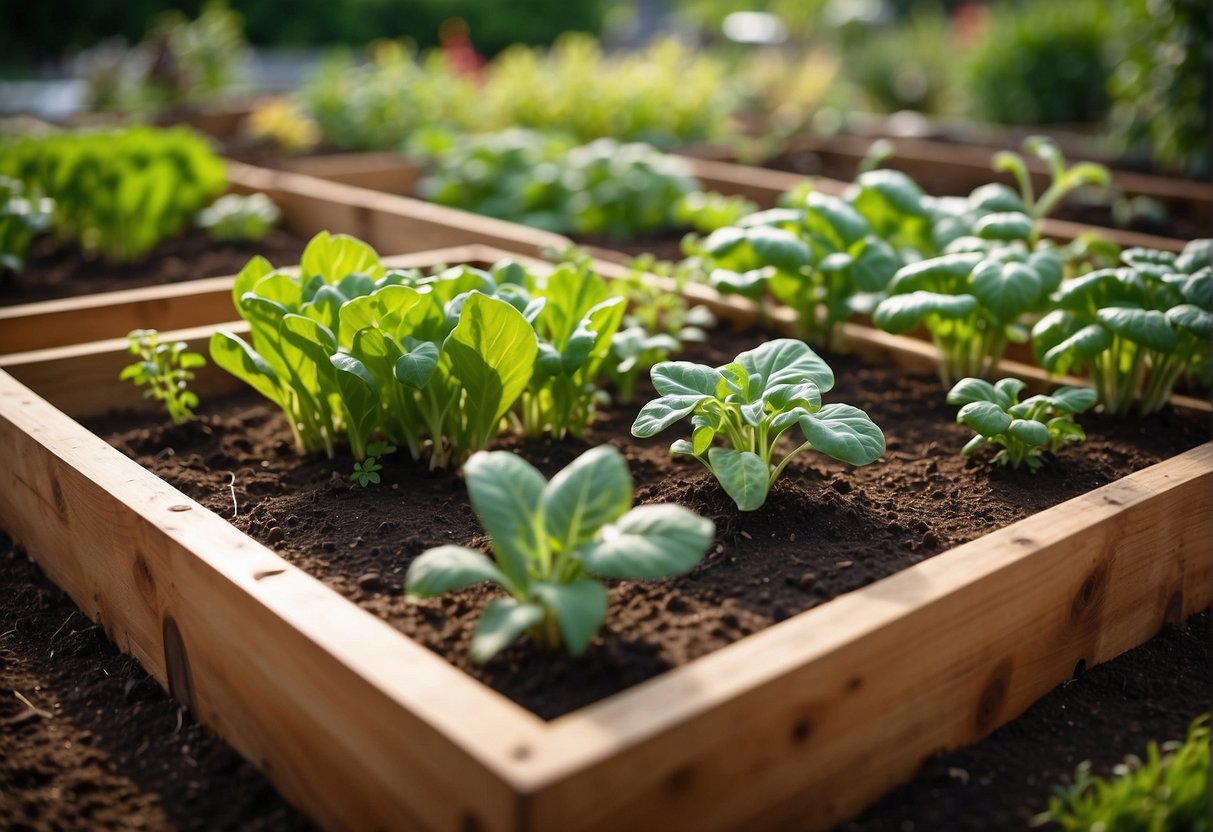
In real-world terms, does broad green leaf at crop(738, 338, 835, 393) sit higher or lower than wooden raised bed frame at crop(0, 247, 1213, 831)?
higher

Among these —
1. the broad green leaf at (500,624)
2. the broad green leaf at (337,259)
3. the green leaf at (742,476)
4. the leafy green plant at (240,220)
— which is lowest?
the leafy green plant at (240,220)

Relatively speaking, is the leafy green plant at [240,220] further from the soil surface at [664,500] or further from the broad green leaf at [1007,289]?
the broad green leaf at [1007,289]

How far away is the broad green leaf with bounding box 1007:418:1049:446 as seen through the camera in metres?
2.11

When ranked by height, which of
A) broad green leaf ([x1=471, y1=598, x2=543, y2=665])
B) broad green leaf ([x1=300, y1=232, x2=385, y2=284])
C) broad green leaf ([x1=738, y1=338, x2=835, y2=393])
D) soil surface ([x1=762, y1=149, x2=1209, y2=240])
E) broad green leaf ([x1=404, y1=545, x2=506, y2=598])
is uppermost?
broad green leaf ([x1=300, y1=232, x2=385, y2=284])

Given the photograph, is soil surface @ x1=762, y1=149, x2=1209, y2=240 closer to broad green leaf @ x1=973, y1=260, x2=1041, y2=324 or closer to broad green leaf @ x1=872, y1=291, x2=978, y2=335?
broad green leaf @ x1=973, y1=260, x2=1041, y2=324

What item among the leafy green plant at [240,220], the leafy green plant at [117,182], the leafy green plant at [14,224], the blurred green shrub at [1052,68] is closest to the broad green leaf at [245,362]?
the leafy green plant at [14,224]

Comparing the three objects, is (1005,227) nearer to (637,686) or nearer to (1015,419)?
(1015,419)

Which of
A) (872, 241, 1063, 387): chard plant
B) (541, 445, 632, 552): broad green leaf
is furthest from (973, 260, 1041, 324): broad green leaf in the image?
(541, 445, 632, 552): broad green leaf

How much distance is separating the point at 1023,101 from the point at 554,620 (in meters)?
7.38

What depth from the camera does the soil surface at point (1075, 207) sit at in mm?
4285

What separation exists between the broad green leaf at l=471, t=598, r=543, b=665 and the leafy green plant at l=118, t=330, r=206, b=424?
3.65ft

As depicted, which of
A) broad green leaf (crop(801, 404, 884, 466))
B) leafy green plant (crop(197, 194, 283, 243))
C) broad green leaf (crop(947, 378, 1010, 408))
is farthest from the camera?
leafy green plant (crop(197, 194, 283, 243))

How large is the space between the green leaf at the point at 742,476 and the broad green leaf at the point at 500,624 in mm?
512

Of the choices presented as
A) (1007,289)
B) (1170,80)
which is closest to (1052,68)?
(1170,80)
